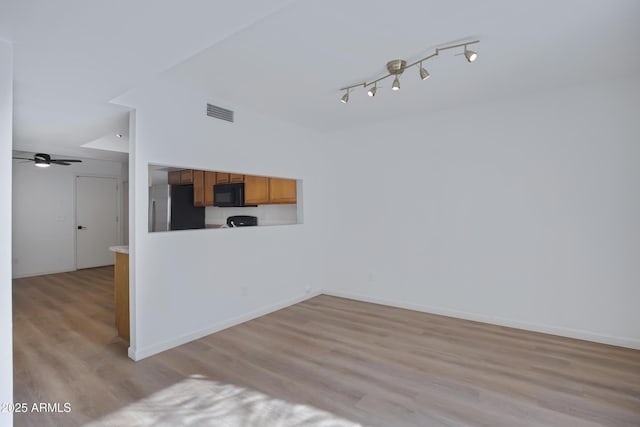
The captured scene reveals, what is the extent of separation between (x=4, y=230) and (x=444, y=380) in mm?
3068

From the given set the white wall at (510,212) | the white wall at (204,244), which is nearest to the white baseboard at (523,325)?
the white wall at (510,212)

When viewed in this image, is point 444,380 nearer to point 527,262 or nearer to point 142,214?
point 527,262

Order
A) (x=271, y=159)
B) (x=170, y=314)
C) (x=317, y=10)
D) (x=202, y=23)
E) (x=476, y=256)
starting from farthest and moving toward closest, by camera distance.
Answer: (x=271, y=159) < (x=476, y=256) < (x=170, y=314) < (x=317, y=10) < (x=202, y=23)

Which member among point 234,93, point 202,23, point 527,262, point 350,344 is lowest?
point 350,344

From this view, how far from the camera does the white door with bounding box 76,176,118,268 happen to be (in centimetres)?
724

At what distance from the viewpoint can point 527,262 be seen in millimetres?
3545

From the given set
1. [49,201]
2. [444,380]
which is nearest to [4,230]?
[444,380]

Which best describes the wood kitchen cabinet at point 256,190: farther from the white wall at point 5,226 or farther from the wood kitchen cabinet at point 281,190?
the white wall at point 5,226

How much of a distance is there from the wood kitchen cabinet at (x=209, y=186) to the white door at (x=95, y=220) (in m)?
3.95

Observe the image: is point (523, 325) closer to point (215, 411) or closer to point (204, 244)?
point (215, 411)

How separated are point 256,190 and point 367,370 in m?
3.03

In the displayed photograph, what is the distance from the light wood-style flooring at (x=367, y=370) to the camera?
2135 mm

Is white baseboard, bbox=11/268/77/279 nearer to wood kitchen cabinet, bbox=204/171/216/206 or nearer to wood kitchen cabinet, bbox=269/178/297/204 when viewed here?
wood kitchen cabinet, bbox=204/171/216/206

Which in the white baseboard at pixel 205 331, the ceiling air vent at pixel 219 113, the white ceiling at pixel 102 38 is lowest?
the white baseboard at pixel 205 331
